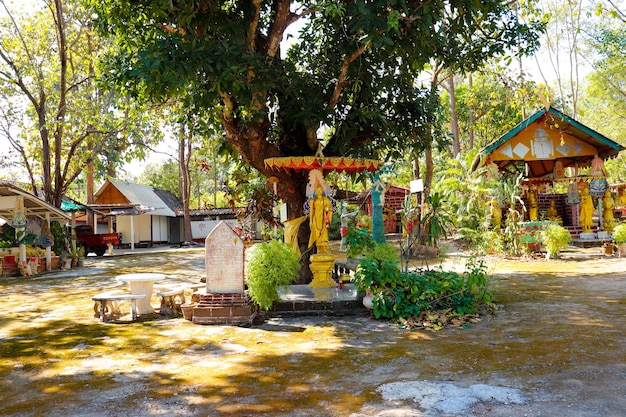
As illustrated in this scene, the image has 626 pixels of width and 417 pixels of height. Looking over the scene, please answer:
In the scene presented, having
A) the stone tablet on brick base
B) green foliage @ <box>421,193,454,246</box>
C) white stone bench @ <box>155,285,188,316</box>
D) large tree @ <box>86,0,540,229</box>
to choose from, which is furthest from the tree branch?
green foliage @ <box>421,193,454,246</box>

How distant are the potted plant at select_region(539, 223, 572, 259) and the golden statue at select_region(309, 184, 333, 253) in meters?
8.45

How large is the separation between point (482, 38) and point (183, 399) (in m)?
9.14

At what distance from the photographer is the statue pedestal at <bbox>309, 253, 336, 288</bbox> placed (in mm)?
9224

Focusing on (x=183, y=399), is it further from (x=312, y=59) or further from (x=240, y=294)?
(x=312, y=59)

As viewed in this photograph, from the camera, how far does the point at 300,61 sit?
11.6 meters

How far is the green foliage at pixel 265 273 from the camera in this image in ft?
26.2

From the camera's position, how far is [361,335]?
6.86 metres

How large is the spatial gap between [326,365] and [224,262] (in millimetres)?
3079

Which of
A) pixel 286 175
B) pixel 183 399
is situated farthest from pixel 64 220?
pixel 183 399

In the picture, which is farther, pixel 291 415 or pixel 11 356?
pixel 11 356

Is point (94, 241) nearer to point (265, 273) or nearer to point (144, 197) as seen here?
point (144, 197)

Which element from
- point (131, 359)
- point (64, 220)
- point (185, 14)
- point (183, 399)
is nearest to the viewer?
point (183, 399)

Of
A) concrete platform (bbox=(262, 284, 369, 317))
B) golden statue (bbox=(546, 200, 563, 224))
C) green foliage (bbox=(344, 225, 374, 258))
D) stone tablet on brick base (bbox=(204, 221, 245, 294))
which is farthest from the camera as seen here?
golden statue (bbox=(546, 200, 563, 224))

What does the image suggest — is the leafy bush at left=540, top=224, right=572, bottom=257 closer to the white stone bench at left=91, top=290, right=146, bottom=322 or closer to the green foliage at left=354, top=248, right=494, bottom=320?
the green foliage at left=354, top=248, right=494, bottom=320
